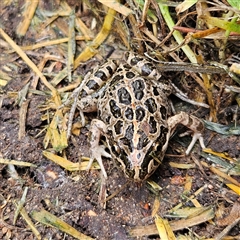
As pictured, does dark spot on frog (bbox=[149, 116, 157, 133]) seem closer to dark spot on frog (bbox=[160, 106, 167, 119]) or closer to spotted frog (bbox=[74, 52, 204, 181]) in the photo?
spotted frog (bbox=[74, 52, 204, 181])

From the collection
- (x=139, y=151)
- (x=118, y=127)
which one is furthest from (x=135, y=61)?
(x=139, y=151)

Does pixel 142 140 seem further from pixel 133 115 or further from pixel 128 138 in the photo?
pixel 133 115

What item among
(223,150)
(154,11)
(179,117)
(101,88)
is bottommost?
(223,150)

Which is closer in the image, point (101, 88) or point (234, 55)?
point (234, 55)

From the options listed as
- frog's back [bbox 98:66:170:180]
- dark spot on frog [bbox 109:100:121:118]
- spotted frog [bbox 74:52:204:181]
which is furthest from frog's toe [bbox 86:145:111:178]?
dark spot on frog [bbox 109:100:121:118]

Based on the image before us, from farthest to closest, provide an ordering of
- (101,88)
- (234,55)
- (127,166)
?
(101,88)
(234,55)
(127,166)

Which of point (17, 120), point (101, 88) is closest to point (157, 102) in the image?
point (101, 88)

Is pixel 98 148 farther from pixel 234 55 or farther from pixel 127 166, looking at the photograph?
pixel 234 55

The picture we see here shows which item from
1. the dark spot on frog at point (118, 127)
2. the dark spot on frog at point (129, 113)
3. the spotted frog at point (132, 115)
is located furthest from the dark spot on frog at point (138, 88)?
the dark spot on frog at point (118, 127)
